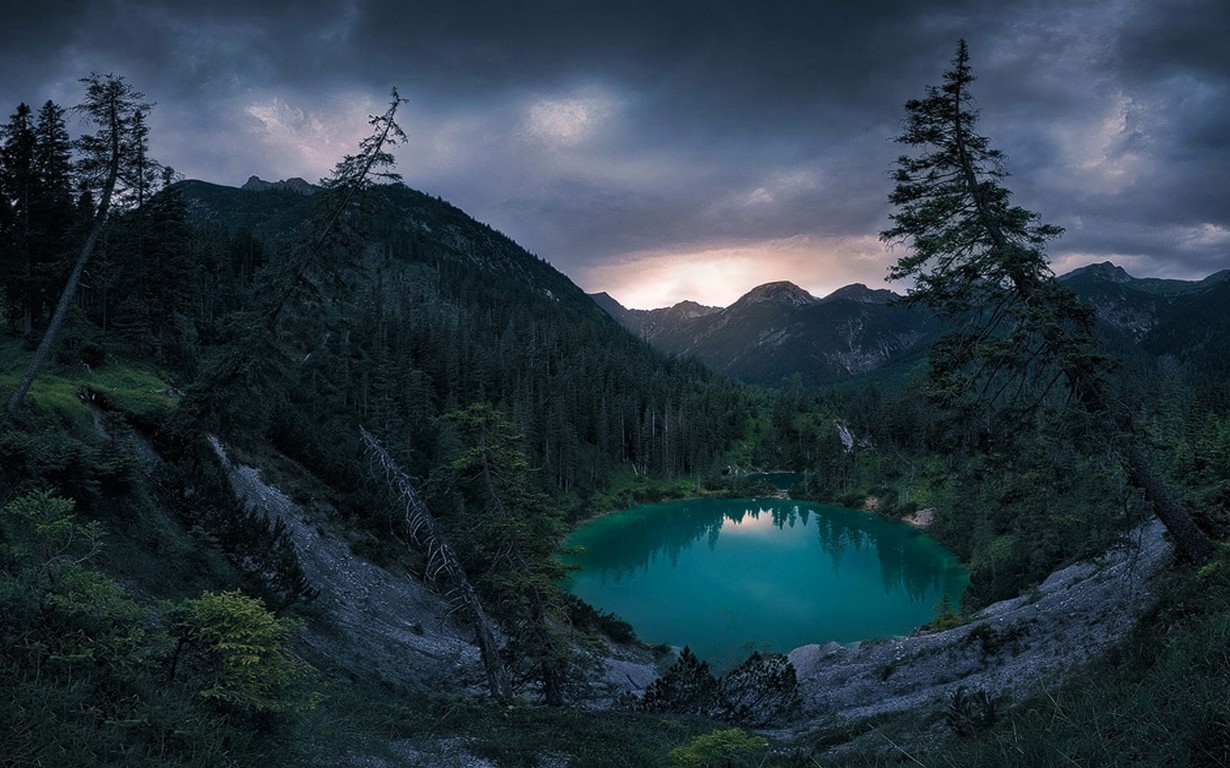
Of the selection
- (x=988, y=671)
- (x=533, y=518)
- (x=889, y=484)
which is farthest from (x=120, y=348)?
(x=889, y=484)

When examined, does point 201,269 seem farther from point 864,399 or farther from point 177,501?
point 864,399

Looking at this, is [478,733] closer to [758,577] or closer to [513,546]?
[513,546]

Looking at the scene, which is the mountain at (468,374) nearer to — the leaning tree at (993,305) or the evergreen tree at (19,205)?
the evergreen tree at (19,205)

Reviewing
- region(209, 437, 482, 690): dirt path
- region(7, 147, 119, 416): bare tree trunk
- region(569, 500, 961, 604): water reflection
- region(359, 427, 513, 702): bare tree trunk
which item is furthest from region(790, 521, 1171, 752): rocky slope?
region(569, 500, 961, 604): water reflection

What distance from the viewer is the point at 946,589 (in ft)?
161

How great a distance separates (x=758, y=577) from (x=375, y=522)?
122 feet

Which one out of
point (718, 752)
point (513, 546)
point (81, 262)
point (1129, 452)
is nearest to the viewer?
point (718, 752)

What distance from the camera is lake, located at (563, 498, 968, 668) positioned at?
38.8 metres

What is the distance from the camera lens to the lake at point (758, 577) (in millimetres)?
38750

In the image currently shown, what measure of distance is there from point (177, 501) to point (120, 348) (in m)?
13.8

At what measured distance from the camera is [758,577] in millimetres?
51250

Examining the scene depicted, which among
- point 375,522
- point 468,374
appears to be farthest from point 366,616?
point 468,374

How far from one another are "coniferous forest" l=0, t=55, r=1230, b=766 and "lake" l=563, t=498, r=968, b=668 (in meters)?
9.08

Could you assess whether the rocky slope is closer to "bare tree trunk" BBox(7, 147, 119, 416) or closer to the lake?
the lake
